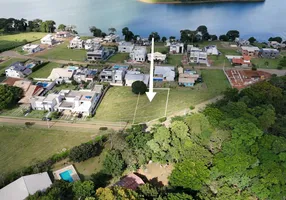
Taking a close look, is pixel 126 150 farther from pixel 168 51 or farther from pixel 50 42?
pixel 50 42

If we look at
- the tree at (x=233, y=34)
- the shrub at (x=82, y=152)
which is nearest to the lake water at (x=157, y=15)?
the tree at (x=233, y=34)

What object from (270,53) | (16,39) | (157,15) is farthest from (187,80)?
A: (157,15)

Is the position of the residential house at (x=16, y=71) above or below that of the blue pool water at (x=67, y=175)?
above

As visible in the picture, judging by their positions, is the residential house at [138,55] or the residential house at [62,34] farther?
the residential house at [62,34]

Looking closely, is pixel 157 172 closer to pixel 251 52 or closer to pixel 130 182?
pixel 130 182

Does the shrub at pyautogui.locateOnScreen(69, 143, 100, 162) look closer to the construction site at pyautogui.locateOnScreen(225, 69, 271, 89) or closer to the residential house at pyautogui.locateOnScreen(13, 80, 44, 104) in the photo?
the residential house at pyautogui.locateOnScreen(13, 80, 44, 104)

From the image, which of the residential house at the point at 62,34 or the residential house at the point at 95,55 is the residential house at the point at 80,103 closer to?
the residential house at the point at 95,55
